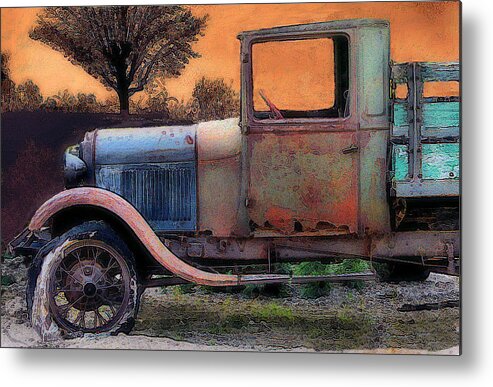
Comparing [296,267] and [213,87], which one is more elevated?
[213,87]

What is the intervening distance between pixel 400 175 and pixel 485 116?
57cm

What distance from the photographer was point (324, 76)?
4809 mm

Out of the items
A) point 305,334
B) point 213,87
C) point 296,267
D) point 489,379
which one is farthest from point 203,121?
point 489,379

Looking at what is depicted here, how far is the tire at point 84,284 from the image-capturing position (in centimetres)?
491

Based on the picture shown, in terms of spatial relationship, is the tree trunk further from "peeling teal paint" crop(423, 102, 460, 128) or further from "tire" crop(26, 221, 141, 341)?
"peeling teal paint" crop(423, 102, 460, 128)

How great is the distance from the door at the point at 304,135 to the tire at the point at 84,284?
826mm

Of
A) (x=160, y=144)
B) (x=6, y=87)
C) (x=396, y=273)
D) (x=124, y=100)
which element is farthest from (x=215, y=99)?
(x=396, y=273)

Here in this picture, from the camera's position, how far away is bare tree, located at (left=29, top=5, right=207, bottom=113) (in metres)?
4.93

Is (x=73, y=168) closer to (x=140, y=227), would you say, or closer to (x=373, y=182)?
(x=140, y=227)

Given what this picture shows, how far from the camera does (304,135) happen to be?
4.78m

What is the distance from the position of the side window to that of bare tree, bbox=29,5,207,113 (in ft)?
1.38

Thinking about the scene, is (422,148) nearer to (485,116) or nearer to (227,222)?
(485,116)

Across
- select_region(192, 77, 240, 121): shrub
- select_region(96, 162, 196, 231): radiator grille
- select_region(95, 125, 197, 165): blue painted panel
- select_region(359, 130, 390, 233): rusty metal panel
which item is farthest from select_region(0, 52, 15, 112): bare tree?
select_region(359, 130, 390, 233): rusty metal panel

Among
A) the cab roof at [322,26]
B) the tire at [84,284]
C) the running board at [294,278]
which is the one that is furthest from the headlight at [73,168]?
the cab roof at [322,26]
